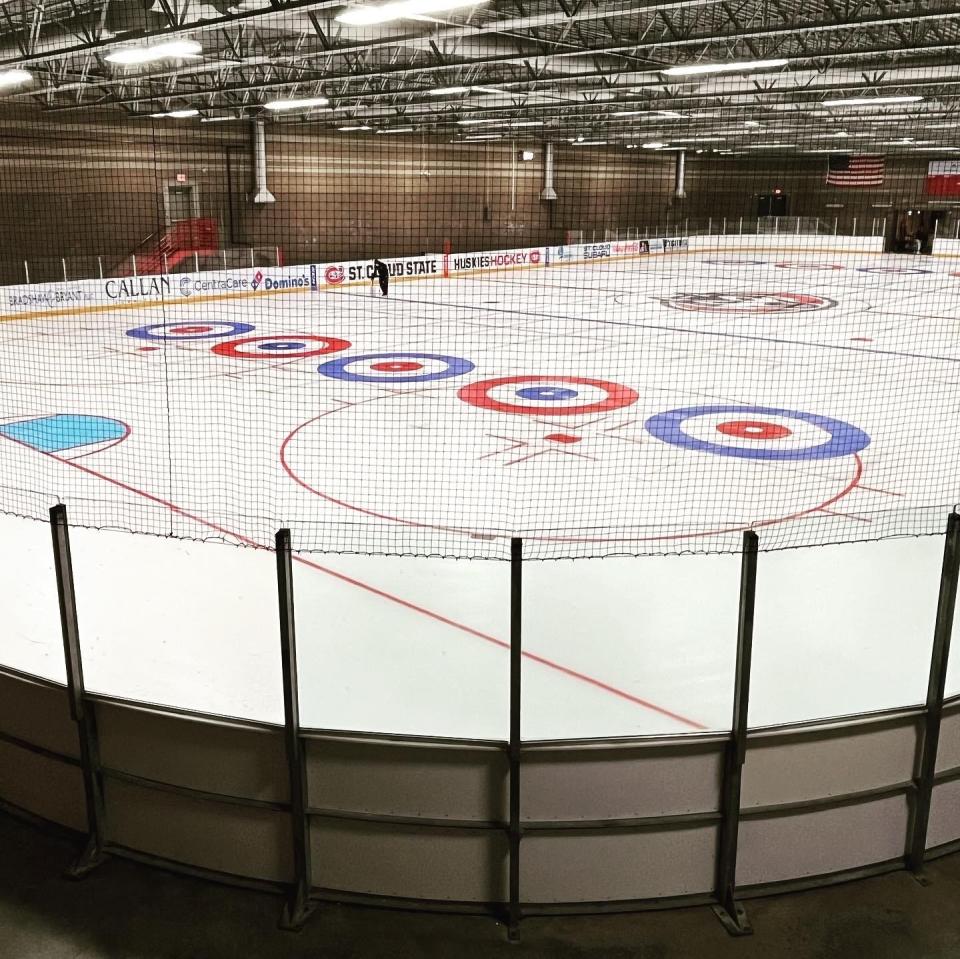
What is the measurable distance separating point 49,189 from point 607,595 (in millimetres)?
22249

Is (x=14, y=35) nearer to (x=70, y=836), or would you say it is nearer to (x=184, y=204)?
(x=184, y=204)

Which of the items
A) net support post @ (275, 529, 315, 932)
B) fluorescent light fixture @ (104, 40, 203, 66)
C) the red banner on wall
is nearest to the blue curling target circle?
fluorescent light fixture @ (104, 40, 203, 66)

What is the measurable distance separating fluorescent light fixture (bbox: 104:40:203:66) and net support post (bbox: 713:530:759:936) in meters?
12.0

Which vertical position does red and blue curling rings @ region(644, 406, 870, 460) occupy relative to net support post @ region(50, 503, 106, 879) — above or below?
below

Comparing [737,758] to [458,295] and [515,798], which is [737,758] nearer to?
[515,798]

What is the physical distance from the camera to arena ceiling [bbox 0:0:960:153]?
13.1 metres

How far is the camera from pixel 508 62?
16.8 m

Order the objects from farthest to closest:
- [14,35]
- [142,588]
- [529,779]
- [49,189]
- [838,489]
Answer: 1. [49,189]
2. [14,35]
3. [838,489]
4. [142,588]
5. [529,779]

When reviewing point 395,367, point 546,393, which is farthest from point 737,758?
point 395,367

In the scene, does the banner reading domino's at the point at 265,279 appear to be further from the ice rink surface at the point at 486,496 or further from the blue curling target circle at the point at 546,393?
the blue curling target circle at the point at 546,393

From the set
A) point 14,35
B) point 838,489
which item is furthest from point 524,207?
point 838,489

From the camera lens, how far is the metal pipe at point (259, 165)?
25891 mm

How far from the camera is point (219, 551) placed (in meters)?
4.86

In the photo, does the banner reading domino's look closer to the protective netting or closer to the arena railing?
the protective netting
